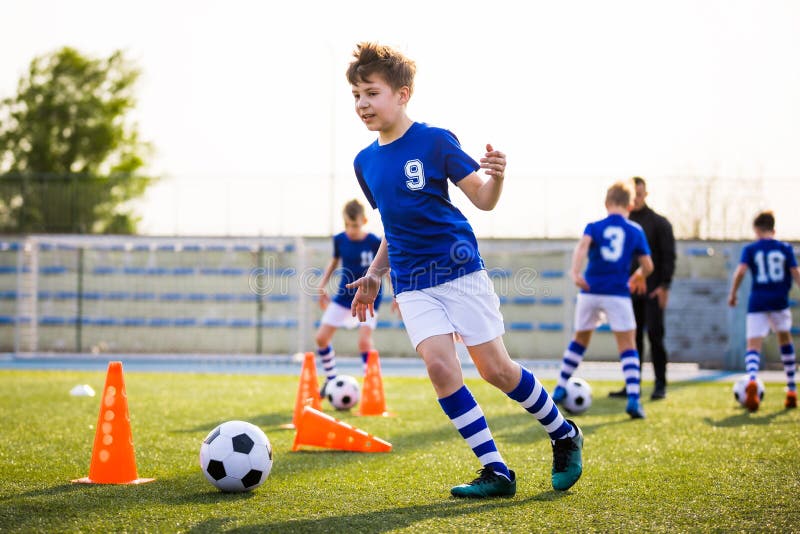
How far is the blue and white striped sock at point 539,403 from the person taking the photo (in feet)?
13.1

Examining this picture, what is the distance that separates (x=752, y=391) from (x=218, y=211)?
597 inches

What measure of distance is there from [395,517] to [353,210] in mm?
5330

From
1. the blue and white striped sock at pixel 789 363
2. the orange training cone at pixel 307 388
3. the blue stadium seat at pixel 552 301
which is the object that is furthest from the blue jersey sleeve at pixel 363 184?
the blue stadium seat at pixel 552 301

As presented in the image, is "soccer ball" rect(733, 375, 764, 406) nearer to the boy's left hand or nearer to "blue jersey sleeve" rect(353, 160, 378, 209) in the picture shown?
"blue jersey sleeve" rect(353, 160, 378, 209)

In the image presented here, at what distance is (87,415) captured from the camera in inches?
291

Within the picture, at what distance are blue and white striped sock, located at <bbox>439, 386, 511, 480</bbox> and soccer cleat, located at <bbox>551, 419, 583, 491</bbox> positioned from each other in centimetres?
28

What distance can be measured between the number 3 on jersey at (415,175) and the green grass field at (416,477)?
4.72 ft

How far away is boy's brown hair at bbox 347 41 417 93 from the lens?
389cm

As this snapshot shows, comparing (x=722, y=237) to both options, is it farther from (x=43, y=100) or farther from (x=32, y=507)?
(x=43, y=100)

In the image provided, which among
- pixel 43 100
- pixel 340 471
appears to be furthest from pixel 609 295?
pixel 43 100

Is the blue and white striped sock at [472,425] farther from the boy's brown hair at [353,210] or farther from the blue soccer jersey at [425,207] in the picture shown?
the boy's brown hair at [353,210]

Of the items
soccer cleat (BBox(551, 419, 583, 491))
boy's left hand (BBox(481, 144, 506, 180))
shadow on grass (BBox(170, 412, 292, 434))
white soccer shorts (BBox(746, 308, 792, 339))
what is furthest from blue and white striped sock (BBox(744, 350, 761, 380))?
boy's left hand (BBox(481, 144, 506, 180))

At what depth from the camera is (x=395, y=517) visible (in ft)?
11.5

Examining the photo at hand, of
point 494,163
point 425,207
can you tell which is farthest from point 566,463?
point 494,163
